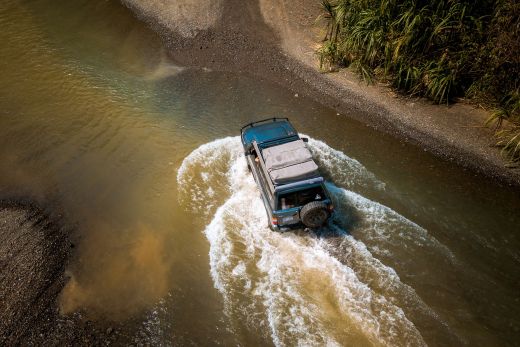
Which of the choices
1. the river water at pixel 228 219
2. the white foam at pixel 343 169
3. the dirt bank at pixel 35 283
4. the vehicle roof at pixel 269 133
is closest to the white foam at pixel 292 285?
the river water at pixel 228 219

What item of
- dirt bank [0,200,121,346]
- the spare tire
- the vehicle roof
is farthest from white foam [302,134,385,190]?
dirt bank [0,200,121,346]

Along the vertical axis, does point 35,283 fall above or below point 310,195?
below

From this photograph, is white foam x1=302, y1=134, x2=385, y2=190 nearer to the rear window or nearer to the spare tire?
the rear window

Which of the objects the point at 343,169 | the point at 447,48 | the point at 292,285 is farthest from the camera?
the point at 447,48

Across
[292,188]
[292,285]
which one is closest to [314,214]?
[292,188]

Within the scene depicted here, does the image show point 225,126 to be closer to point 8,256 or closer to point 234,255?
point 234,255

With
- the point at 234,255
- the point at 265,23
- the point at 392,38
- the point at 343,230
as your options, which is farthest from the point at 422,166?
the point at 265,23

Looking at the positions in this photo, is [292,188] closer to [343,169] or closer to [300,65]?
[343,169]

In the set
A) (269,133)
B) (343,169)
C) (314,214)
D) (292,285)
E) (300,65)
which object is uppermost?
(300,65)

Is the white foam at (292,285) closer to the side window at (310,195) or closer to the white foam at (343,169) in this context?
the side window at (310,195)
